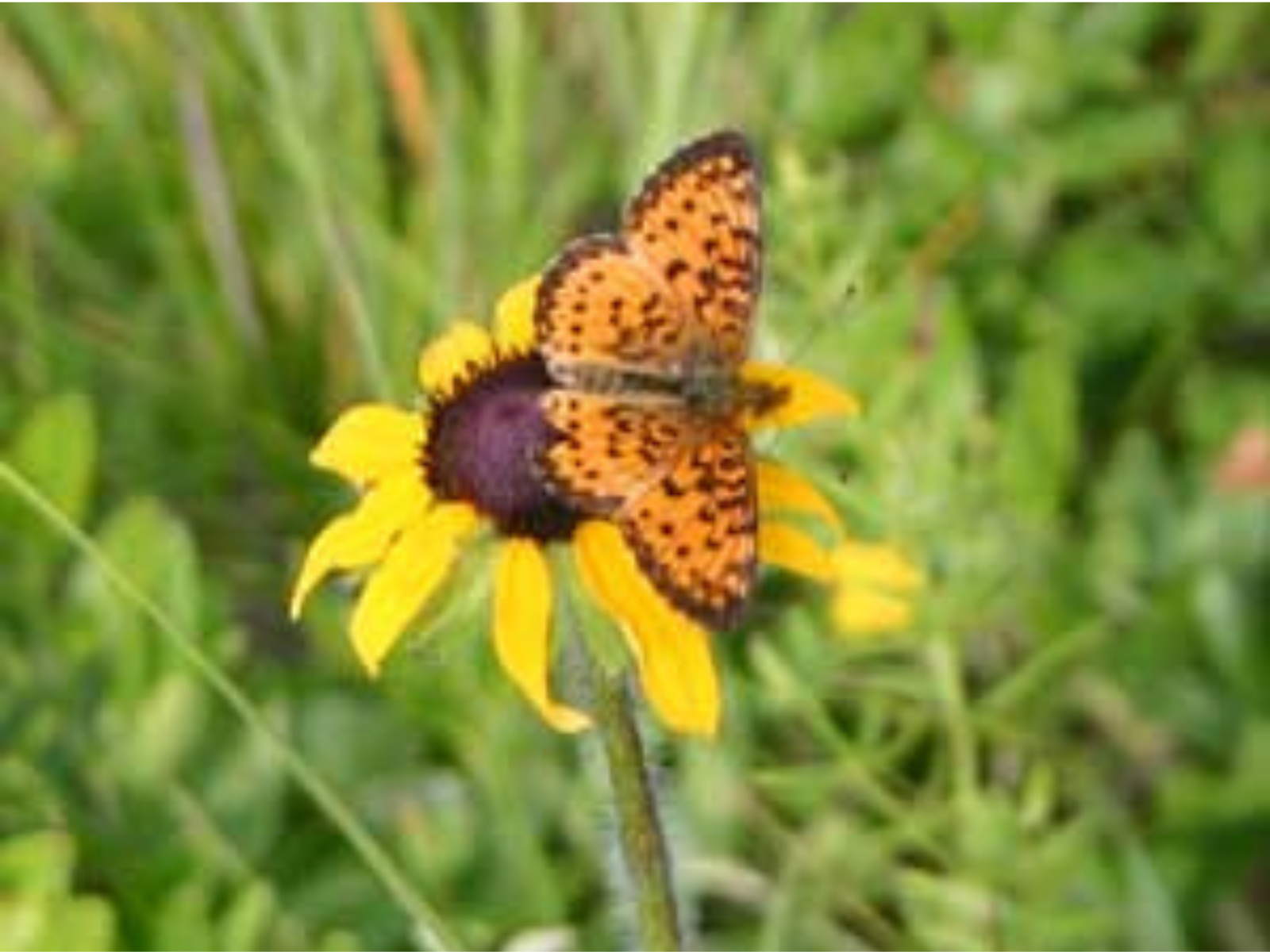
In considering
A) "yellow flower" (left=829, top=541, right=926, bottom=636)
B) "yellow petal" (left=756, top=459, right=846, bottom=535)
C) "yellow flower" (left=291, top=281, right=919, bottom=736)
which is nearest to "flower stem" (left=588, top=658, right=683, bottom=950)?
"yellow flower" (left=291, top=281, right=919, bottom=736)

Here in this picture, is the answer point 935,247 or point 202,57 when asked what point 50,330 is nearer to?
point 202,57

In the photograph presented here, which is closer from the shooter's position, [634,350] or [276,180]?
[634,350]

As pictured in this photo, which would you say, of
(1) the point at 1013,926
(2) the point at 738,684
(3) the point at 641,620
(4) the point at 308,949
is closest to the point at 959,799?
(1) the point at 1013,926

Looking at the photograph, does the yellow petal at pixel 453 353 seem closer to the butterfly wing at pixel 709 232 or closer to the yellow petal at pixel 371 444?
the yellow petal at pixel 371 444

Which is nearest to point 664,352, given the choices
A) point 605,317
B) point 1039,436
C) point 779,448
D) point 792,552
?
point 605,317

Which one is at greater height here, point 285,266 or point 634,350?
point 285,266

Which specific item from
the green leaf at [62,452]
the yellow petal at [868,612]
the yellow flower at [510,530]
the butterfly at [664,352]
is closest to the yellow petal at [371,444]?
the yellow flower at [510,530]

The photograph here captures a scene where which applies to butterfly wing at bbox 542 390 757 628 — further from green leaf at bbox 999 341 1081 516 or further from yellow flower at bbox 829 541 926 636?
green leaf at bbox 999 341 1081 516
